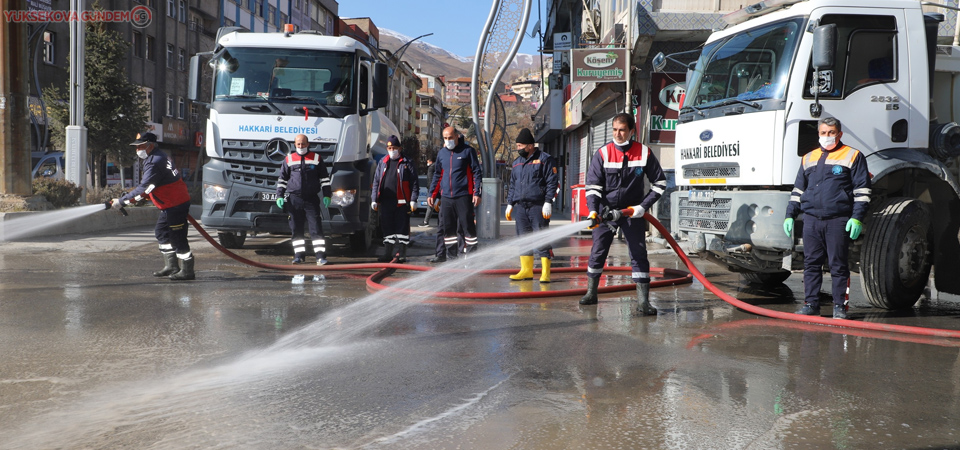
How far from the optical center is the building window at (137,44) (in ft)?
123

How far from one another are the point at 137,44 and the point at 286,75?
30871mm

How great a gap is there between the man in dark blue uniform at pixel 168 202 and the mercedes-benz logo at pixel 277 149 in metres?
2.21

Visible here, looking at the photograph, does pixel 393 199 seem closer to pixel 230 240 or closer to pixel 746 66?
pixel 230 240

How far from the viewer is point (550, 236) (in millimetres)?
8500

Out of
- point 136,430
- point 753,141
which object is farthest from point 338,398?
point 753,141

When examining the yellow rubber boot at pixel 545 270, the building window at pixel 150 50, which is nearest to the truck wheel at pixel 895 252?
the yellow rubber boot at pixel 545 270

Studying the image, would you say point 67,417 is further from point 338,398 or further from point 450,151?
point 450,151

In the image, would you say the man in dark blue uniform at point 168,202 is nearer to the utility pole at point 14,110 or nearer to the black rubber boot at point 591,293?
the black rubber boot at point 591,293

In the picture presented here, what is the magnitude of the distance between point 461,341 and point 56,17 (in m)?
30.2

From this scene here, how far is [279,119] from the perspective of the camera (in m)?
11.0

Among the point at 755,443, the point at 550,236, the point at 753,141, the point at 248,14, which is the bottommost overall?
the point at 755,443

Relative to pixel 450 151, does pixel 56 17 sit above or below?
above

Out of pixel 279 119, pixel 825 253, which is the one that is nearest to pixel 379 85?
pixel 279 119

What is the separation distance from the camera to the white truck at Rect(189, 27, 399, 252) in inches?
431
